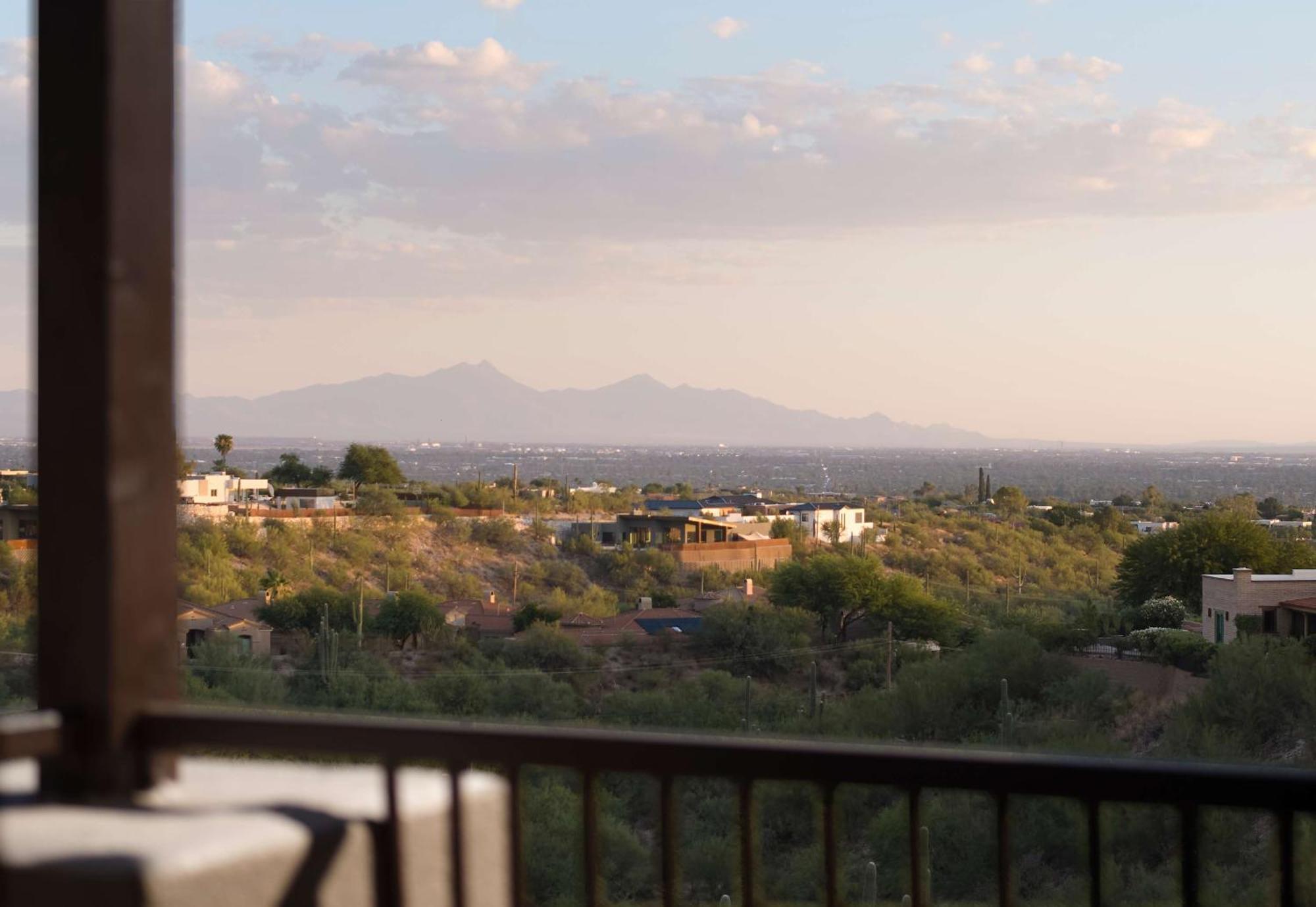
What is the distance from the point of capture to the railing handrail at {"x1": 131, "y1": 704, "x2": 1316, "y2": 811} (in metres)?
1.10

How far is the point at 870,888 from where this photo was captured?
14.8m

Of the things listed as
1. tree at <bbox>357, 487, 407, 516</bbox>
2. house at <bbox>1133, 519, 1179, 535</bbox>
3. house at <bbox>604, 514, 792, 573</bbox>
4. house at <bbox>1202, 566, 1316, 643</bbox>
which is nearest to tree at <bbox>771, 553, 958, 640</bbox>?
house at <bbox>1202, 566, 1316, 643</bbox>

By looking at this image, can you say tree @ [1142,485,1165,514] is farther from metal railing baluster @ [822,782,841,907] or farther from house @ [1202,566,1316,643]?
metal railing baluster @ [822,782,841,907]

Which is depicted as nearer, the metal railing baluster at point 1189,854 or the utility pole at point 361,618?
the metal railing baluster at point 1189,854

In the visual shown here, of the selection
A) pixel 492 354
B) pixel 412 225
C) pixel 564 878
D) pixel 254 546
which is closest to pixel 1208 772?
pixel 564 878

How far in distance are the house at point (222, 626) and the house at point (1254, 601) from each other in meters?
16.5

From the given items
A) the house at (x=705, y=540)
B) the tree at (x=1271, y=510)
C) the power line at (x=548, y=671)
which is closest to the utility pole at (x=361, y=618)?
the power line at (x=548, y=671)

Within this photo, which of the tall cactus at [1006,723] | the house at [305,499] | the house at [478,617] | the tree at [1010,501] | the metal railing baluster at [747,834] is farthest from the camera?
the tree at [1010,501]

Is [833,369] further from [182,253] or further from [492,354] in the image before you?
[182,253]

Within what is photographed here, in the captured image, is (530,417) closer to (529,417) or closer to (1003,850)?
(529,417)

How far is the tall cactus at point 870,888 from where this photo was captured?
14.4m

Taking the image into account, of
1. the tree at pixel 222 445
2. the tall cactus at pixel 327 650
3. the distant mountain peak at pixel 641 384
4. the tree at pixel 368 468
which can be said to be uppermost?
the distant mountain peak at pixel 641 384

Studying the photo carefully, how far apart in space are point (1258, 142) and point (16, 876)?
136 ft

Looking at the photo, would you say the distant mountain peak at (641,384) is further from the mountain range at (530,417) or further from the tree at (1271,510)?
the tree at (1271,510)
